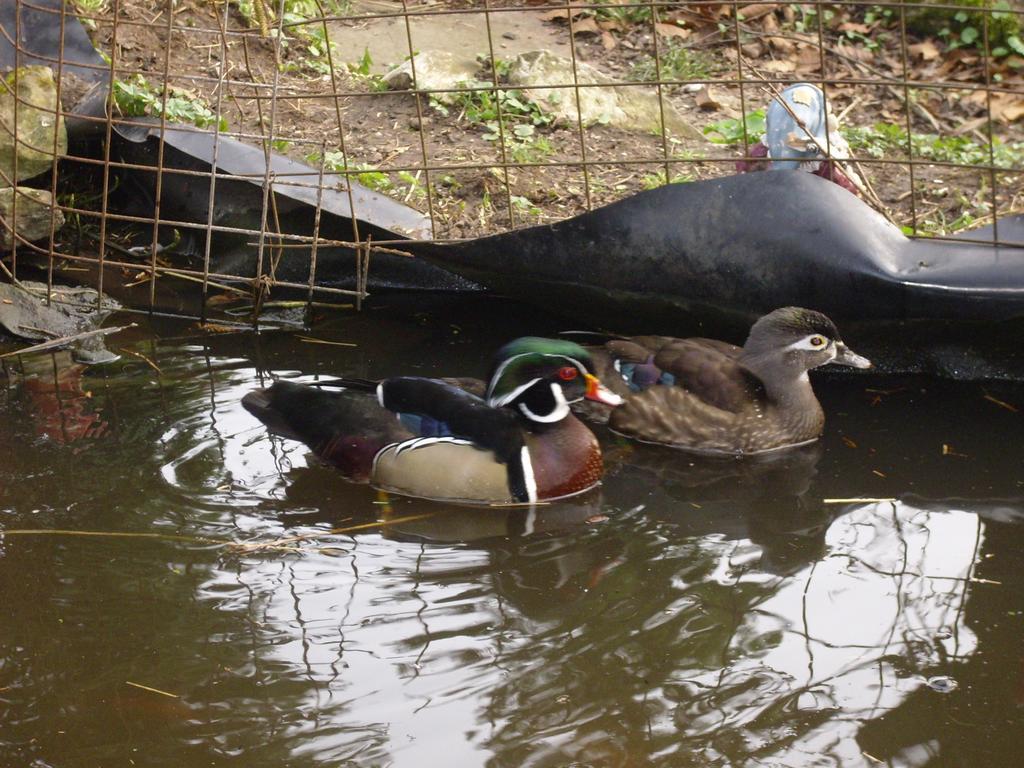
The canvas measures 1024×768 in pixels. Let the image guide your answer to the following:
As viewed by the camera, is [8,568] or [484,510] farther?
[484,510]

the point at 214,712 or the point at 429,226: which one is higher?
the point at 429,226

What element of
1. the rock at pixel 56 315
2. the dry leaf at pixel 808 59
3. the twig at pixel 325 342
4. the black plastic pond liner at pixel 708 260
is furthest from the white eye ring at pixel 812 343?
the dry leaf at pixel 808 59

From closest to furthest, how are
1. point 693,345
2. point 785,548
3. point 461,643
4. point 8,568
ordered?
1. point 461,643
2. point 8,568
3. point 785,548
4. point 693,345

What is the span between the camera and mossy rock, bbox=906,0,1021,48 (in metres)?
9.23

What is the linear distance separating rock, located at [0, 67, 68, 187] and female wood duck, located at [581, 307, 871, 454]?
3329 mm

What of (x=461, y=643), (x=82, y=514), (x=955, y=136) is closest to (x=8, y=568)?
(x=82, y=514)

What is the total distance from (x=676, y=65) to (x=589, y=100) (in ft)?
3.48

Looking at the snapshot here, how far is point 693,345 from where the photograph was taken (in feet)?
18.0

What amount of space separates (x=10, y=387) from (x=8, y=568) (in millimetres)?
1575

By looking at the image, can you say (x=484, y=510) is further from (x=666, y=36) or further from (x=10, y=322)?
(x=666, y=36)

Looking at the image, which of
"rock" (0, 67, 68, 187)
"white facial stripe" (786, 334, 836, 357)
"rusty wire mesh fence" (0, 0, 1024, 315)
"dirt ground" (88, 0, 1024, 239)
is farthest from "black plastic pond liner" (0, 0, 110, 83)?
"white facial stripe" (786, 334, 836, 357)

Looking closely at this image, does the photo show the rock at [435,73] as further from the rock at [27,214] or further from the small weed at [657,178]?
the rock at [27,214]

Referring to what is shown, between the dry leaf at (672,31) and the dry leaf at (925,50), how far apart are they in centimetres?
164

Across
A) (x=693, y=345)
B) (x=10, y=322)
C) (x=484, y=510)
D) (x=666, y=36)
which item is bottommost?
(x=484, y=510)
